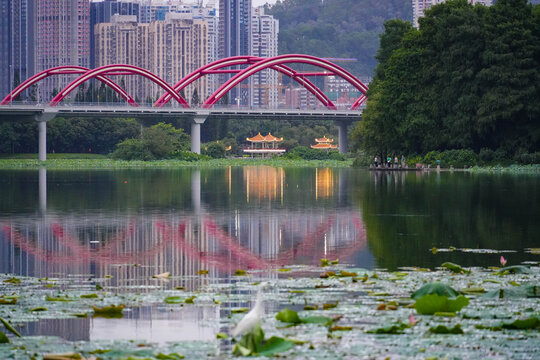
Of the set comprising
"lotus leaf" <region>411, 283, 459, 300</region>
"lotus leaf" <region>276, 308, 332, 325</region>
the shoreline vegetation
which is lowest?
"lotus leaf" <region>276, 308, 332, 325</region>

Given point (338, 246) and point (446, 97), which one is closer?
point (338, 246)

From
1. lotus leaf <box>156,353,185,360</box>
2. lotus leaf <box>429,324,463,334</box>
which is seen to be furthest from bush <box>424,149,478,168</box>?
lotus leaf <box>156,353,185,360</box>

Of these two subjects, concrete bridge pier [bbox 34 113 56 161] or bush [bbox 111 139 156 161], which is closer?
concrete bridge pier [bbox 34 113 56 161]

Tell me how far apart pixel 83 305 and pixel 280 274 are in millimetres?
2834

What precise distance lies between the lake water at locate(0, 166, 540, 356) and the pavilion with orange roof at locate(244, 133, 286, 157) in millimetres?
90550

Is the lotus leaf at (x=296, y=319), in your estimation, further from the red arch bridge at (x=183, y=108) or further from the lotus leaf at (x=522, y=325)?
the red arch bridge at (x=183, y=108)

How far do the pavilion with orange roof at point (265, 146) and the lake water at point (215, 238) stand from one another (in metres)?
90.6

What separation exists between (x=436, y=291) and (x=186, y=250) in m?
5.67

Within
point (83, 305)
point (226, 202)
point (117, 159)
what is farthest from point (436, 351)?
point (117, 159)

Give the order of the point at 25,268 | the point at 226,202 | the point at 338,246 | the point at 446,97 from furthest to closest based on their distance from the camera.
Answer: the point at 446,97
the point at 226,202
the point at 338,246
the point at 25,268

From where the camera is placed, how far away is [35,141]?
98.2 m

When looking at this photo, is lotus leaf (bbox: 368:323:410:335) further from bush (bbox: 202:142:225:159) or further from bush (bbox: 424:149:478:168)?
bush (bbox: 202:142:225:159)

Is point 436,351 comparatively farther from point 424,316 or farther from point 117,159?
point 117,159

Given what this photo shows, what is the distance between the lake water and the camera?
32.5ft
